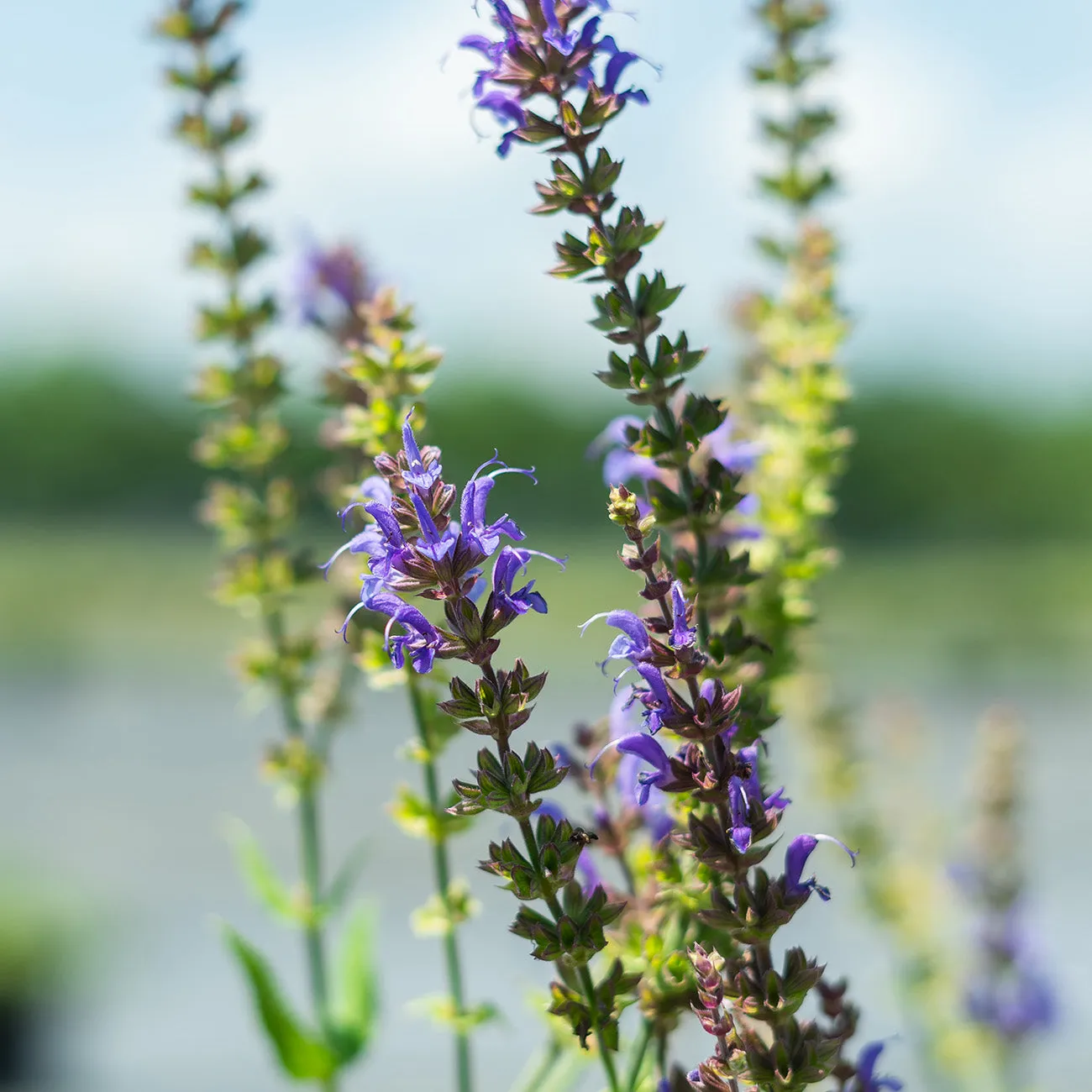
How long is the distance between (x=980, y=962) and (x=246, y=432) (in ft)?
5.41

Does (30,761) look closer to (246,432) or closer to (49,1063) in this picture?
(49,1063)

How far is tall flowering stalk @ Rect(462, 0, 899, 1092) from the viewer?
2.94 ft

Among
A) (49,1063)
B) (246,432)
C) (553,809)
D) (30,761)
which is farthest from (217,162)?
(30,761)

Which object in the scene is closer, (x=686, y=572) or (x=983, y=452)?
(x=686, y=572)

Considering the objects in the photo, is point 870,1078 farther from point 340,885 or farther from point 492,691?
point 340,885

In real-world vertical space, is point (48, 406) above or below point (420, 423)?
above

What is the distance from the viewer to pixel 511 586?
989 millimetres

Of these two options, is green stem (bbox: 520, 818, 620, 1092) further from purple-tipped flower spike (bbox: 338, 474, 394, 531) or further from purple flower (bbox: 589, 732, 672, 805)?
purple-tipped flower spike (bbox: 338, 474, 394, 531)

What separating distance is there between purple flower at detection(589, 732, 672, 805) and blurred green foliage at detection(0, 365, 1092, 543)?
1533cm

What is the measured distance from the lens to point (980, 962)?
2391 mm

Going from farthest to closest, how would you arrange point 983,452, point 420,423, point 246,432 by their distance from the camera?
1. point 983,452
2. point 246,432
3. point 420,423

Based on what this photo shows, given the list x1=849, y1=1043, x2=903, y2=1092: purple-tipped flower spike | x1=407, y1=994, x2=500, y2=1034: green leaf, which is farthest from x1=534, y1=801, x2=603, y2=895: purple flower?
x1=849, y1=1043, x2=903, y2=1092: purple-tipped flower spike

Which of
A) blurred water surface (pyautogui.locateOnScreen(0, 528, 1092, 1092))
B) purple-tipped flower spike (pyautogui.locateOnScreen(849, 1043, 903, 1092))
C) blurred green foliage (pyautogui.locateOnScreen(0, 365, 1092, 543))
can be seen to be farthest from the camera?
blurred green foliage (pyautogui.locateOnScreen(0, 365, 1092, 543))

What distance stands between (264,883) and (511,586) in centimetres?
84
